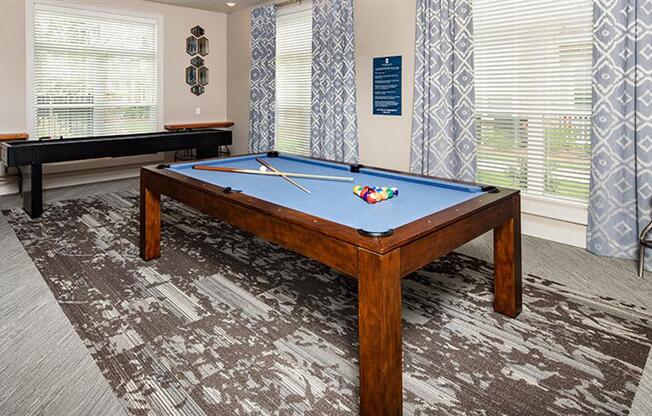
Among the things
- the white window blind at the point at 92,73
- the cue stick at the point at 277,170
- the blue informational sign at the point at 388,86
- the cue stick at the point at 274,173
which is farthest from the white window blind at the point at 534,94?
the white window blind at the point at 92,73

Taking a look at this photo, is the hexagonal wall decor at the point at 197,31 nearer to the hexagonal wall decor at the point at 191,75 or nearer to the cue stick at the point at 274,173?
the hexagonal wall decor at the point at 191,75

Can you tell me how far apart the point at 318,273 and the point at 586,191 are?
224 centimetres

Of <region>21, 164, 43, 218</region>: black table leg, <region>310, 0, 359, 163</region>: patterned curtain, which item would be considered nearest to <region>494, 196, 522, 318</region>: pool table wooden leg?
<region>310, 0, 359, 163</region>: patterned curtain

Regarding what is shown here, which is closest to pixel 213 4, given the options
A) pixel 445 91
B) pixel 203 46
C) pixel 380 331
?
pixel 203 46

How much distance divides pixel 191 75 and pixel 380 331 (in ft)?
19.8

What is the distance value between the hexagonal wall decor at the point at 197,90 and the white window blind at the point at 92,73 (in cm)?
58

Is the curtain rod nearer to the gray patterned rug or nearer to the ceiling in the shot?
the ceiling

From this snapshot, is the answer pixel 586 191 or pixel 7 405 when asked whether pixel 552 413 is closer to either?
pixel 7 405

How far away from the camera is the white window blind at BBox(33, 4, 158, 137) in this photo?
5355 millimetres

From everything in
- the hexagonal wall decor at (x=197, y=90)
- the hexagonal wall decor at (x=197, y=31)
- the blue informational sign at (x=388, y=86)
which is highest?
the hexagonal wall decor at (x=197, y=31)

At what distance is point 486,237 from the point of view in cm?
375

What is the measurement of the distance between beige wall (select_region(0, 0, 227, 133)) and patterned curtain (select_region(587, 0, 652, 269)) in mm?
5293

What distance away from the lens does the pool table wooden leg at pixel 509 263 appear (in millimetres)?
2289

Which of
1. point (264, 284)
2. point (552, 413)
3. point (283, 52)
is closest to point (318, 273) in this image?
point (264, 284)
